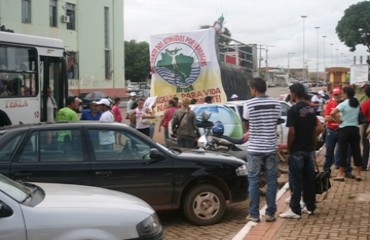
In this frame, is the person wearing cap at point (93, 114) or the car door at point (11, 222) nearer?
the car door at point (11, 222)

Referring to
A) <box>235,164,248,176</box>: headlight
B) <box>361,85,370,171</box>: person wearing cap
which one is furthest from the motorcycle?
<box>361,85,370,171</box>: person wearing cap

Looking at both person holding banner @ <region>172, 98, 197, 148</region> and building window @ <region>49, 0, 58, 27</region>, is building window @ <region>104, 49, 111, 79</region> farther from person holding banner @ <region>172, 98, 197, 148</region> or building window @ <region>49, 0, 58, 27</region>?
person holding banner @ <region>172, 98, 197, 148</region>

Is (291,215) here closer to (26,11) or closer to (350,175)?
(350,175)

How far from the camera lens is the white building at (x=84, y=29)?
38719 millimetres

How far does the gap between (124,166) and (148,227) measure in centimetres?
232

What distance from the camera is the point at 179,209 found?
24.0 ft

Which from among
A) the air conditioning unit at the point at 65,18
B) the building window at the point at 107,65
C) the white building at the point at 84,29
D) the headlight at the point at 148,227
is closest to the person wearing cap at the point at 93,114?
the headlight at the point at 148,227

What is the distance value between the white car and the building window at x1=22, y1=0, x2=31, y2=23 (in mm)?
36305

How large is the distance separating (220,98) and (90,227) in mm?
12130

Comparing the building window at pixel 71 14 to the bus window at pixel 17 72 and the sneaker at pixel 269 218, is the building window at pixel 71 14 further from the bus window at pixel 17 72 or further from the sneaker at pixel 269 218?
the sneaker at pixel 269 218

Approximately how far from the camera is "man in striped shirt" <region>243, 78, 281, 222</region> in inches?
261

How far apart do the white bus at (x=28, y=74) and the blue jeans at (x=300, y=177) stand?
6.59 metres

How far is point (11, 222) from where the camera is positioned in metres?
3.97

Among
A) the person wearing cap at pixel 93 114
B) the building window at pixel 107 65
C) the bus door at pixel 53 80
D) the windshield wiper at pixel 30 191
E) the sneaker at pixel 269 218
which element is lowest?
the sneaker at pixel 269 218
